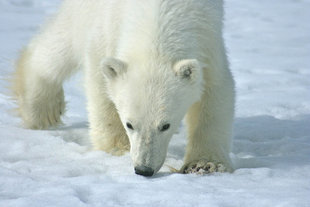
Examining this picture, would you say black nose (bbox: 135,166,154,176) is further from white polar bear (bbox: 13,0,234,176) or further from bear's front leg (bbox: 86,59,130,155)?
bear's front leg (bbox: 86,59,130,155)

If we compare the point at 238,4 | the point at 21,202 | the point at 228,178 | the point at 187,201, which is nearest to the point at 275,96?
the point at 228,178

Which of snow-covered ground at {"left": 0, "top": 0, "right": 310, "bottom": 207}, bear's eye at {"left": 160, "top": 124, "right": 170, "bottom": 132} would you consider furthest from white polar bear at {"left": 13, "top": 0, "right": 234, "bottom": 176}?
snow-covered ground at {"left": 0, "top": 0, "right": 310, "bottom": 207}

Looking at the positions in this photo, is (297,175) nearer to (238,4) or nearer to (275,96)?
(275,96)

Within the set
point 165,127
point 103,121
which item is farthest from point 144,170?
point 103,121

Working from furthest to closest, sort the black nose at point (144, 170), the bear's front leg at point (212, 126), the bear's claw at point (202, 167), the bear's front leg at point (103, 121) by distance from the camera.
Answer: the bear's front leg at point (103, 121), the bear's front leg at point (212, 126), the bear's claw at point (202, 167), the black nose at point (144, 170)

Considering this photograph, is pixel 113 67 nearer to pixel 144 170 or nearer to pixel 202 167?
pixel 144 170

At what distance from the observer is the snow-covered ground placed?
357 cm

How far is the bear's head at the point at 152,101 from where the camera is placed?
4.20 m

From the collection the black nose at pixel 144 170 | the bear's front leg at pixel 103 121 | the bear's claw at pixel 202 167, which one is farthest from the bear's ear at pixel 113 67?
the bear's claw at pixel 202 167

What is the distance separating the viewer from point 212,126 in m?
4.88

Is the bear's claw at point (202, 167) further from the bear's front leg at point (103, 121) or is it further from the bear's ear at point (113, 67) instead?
the bear's ear at point (113, 67)

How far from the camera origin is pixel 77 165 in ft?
14.8

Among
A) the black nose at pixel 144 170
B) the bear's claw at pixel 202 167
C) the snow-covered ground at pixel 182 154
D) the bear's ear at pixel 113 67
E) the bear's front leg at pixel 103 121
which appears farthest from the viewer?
the bear's front leg at pixel 103 121

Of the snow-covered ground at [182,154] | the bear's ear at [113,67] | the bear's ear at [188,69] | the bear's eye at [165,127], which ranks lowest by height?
the snow-covered ground at [182,154]
